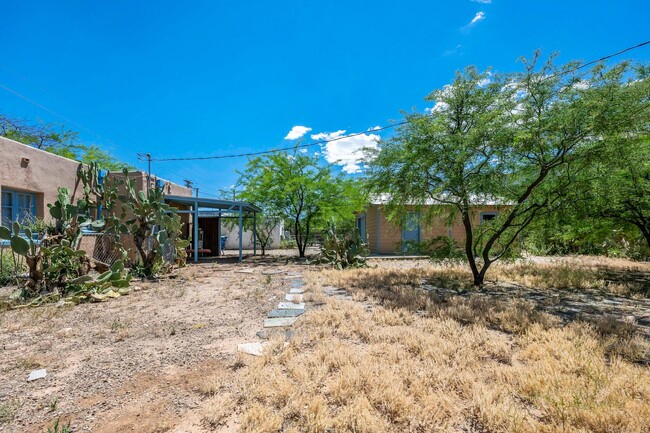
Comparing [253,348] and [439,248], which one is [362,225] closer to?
[439,248]

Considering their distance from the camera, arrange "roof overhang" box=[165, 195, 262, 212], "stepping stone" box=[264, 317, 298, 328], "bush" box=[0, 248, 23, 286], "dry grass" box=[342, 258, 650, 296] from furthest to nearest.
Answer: "roof overhang" box=[165, 195, 262, 212] → "dry grass" box=[342, 258, 650, 296] → "bush" box=[0, 248, 23, 286] → "stepping stone" box=[264, 317, 298, 328]

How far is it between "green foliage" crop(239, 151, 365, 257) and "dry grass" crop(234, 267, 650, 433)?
10.7 meters

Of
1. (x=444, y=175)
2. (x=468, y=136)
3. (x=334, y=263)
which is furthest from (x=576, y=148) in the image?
(x=334, y=263)

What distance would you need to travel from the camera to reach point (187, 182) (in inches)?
629

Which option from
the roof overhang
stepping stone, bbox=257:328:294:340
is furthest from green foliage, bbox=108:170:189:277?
stepping stone, bbox=257:328:294:340

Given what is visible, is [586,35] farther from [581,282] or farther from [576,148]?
[581,282]

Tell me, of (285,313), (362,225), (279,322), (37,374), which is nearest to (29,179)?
(37,374)

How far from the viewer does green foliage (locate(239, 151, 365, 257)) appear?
14695mm

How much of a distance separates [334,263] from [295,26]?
7.97 meters

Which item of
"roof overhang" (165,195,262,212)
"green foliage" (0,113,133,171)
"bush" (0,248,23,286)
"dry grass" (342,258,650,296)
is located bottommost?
"dry grass" (342,258,650,296)

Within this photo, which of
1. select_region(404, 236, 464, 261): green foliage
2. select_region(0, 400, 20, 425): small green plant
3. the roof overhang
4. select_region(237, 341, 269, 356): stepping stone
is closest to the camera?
select_region(0, 400, 20, 425): small green plant

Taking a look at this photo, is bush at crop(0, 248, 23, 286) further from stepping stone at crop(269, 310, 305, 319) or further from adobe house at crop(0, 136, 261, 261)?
stepping stone at crop(269, 310, 305, 319)

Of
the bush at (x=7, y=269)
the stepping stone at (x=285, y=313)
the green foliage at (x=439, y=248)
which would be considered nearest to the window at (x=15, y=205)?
the bush at (x=7, y=269)

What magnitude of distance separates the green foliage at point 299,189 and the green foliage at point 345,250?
392cm
